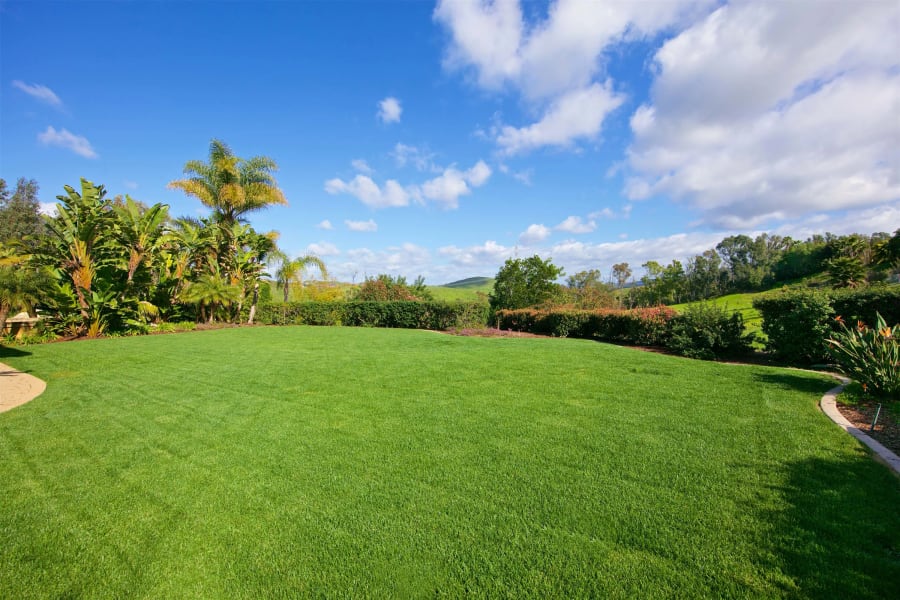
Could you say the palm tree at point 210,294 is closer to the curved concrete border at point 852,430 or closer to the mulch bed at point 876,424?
the curved concrete border at point 852,430

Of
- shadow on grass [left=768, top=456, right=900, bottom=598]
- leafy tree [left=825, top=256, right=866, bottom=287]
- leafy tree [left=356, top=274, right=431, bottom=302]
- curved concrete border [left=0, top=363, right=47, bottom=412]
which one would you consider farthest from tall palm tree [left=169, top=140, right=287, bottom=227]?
leafy tree [left=825, top=256, right=866, bottom=287]

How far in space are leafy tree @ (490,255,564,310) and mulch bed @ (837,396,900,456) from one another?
1656cm

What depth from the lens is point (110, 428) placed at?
4.18 meters

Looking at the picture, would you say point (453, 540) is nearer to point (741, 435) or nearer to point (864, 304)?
point (741, 435)

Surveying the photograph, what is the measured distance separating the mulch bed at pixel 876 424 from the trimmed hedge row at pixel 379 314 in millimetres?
13236

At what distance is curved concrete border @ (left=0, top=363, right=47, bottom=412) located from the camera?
5214 millimetres

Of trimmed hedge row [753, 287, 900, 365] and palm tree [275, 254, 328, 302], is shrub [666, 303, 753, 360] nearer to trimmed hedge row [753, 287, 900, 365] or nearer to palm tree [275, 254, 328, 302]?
trimmed hedge row [753, 287, 900, 365]

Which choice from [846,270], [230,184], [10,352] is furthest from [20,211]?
[846,270]

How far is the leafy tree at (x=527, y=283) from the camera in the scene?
21.3 m

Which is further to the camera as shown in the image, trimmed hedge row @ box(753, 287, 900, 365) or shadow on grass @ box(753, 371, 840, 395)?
trimmed hedge row @ box(753, 287, 900, 365)

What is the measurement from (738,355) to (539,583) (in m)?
9.20

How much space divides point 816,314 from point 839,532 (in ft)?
22.9

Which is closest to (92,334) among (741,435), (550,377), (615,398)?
(550,377)

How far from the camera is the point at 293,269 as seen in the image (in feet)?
72.5
